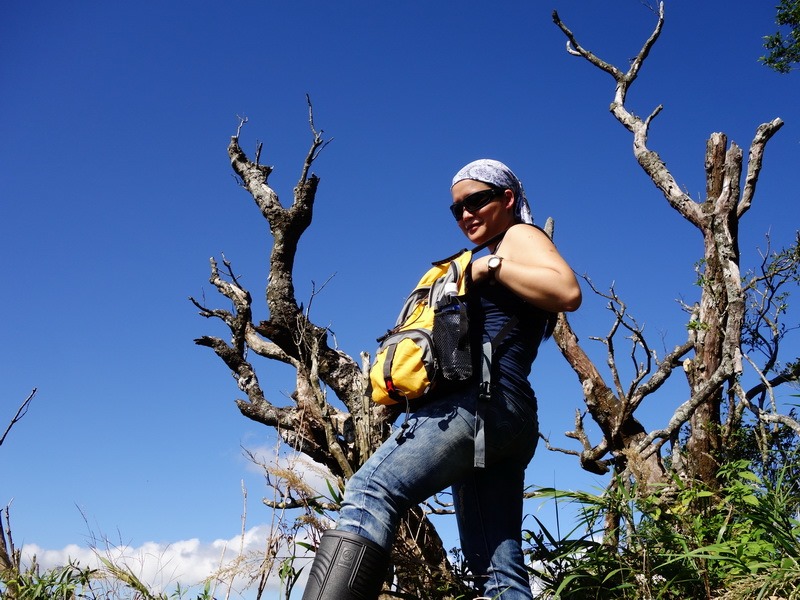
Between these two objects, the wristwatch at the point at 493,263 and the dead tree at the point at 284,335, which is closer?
the wristwatch at the point at 493,263

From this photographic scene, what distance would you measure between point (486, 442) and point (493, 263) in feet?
1.84

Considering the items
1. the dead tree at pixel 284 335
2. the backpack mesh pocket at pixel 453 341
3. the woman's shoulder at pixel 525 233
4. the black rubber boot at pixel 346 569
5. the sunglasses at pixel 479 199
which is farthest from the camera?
the dead tree at pixel 284 335

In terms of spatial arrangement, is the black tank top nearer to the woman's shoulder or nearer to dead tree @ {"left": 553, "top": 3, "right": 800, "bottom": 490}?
the woman's shoulder

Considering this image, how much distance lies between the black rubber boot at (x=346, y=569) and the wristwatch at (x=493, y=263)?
900 mm

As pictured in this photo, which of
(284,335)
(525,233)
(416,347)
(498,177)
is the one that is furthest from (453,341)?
(284,335)

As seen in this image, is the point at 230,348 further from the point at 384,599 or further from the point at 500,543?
the point at 500,543

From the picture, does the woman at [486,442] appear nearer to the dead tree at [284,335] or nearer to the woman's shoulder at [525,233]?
the woman's shoulder at [525,233]

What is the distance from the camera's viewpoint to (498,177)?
2.51 metres

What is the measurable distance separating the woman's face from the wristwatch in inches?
12.9

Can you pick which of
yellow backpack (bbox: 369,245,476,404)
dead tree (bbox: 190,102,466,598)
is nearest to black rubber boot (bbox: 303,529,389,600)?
yellow backpack (bbox: 369,245,476,404)

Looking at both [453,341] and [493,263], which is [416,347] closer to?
[453,341]

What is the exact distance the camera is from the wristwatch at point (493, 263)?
2.18 metres

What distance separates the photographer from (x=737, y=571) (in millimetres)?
2617

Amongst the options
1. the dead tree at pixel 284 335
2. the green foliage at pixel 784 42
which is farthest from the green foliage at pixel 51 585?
the green foliage at pixel 784 42
